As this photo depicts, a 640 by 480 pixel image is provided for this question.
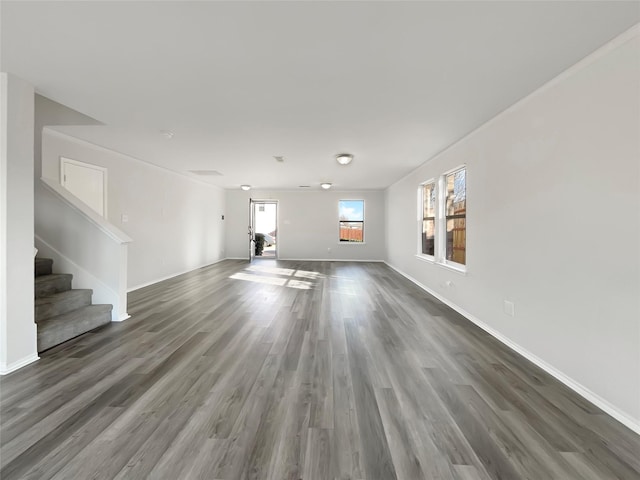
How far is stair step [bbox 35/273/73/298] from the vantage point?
3.15 meters

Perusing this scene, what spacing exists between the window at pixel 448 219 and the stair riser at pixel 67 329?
463 centimetres

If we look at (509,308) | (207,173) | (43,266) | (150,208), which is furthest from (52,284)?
(509,308)

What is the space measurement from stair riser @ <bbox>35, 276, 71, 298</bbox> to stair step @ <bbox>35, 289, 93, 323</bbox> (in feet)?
0.22

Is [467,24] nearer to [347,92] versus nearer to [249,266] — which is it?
[347,92]

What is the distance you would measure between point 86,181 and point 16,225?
7.50ft

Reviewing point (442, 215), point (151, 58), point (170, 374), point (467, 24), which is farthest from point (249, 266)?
point (467, 24)

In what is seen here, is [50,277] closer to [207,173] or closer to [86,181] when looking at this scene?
[86,181]

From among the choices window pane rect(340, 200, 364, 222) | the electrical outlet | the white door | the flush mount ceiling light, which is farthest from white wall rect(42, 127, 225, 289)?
the electrical outlet

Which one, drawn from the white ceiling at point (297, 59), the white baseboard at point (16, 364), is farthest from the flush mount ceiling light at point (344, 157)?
the white baseboard at point (16, 364)

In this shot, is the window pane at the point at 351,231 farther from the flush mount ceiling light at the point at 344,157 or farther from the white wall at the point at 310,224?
the flush mount ceiling light at the point at 344,157

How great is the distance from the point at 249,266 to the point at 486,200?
6.35 meters

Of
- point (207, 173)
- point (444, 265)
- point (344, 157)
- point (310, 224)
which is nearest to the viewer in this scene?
point (444, 265)

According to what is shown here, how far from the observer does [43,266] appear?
340 centimetres

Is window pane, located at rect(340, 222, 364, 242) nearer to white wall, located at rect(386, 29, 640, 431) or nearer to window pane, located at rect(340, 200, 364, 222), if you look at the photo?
window pane, located at rect(340, 200, 364, 222)
